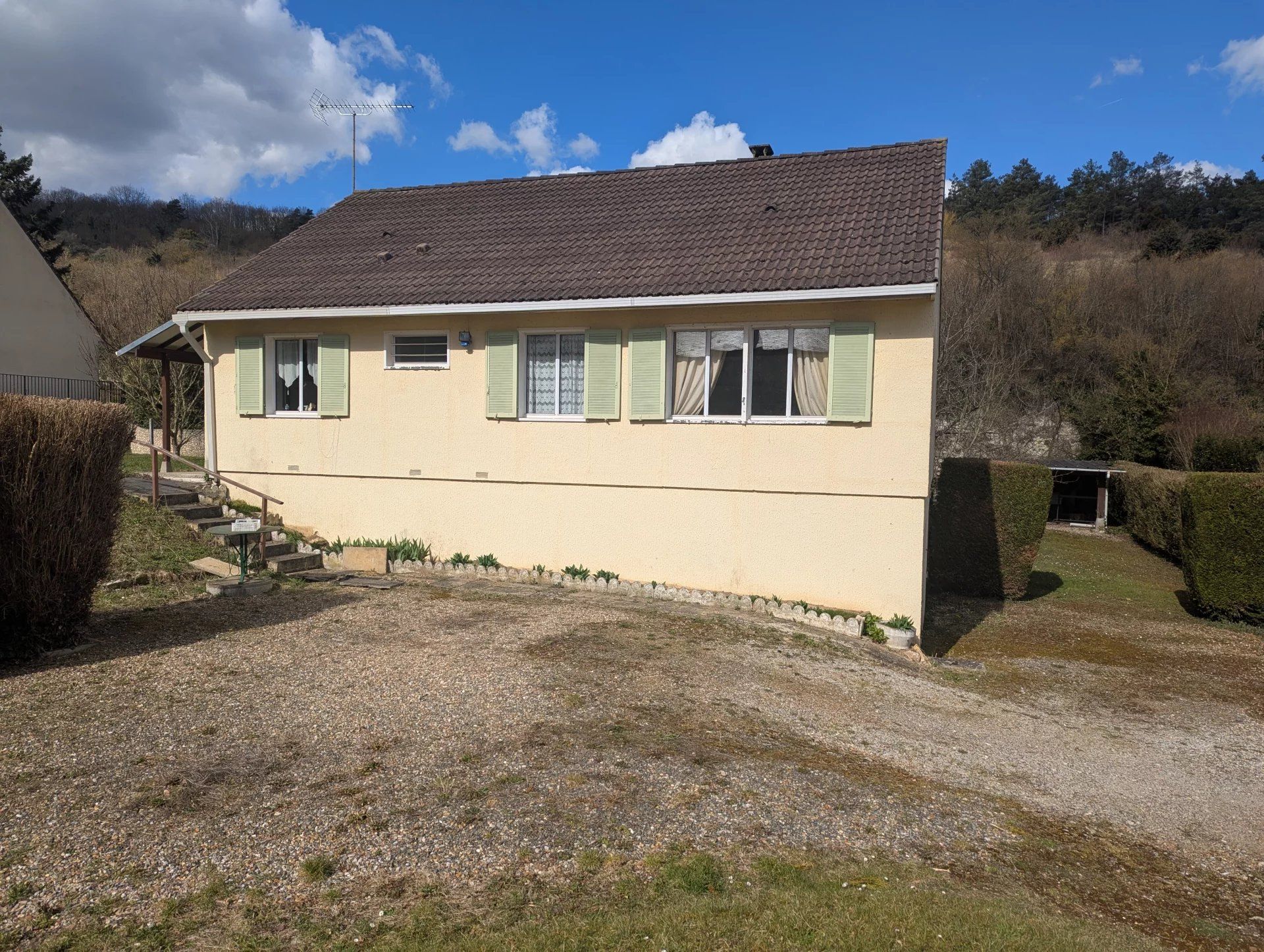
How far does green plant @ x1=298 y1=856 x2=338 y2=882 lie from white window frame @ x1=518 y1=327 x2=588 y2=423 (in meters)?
8.18

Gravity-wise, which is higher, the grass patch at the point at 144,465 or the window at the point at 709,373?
the window at the point at 709,373

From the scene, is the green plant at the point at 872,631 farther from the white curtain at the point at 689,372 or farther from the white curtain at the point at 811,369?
the white curtain at the point at 689,372

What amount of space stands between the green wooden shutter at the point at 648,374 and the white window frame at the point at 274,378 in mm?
5286

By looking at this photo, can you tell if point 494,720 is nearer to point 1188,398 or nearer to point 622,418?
point 622,418

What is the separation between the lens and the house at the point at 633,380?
10414mm

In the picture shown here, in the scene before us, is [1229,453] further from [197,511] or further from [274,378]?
[197,511]

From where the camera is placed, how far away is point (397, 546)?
1235cm

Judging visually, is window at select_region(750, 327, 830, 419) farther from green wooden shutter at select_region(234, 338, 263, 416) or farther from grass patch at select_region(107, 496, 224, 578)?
green wooden shutter at select_region(234, 338, 263, 416)

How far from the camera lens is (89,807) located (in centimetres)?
438

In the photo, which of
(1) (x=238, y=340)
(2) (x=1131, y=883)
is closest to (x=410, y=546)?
(1) (x=238, y=340)

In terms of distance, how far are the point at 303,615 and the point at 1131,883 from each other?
808 cm

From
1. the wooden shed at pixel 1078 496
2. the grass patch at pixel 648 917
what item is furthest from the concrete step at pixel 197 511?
the wooden shed at pixel 1078 496

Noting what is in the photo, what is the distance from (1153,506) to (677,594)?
55.9 ft

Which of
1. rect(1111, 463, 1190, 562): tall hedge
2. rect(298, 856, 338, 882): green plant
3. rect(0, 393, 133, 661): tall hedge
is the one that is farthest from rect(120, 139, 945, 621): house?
rect(1111, 463, 1190, 562): tall hedge
